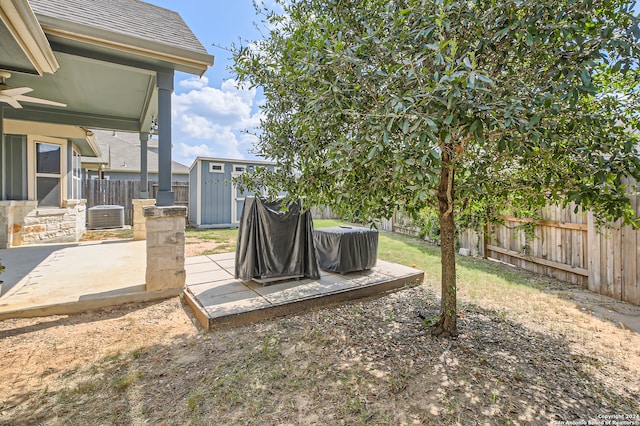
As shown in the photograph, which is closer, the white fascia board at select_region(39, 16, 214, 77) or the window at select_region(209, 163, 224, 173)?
the white fascia board at select_region(39, 16, 214, 77)

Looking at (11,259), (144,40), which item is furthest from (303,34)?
(11,259)

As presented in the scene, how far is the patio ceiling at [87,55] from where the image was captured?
9.99 feet

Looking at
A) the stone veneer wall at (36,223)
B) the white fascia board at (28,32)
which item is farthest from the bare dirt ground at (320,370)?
the stone veneer wall at (36,223)

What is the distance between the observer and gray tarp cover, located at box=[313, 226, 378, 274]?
478 centimetres

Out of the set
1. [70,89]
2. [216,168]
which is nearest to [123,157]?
[216,168]

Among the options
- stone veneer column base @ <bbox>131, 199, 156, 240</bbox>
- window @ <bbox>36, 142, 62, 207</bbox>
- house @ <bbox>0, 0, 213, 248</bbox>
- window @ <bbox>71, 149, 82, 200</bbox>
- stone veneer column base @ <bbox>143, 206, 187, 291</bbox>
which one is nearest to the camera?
house @ <bbox>0, 0, 213, 248</bbox>

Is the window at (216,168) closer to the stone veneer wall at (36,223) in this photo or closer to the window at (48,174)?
the stone veneer wall at (36,223)

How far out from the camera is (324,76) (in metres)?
2.31

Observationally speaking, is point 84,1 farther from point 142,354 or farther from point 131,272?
point 142,354

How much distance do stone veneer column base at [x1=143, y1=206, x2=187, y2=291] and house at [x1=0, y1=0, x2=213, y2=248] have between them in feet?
0.85

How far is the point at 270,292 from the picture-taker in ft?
13.0

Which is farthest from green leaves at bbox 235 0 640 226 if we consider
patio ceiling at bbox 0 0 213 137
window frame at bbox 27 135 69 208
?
window frame at bbox 27 135 69 208

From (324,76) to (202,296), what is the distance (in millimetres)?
3025

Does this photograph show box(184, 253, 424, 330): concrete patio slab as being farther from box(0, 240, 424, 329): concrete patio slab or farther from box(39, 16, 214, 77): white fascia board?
box(39, 16, 214, 77): white fascia board
